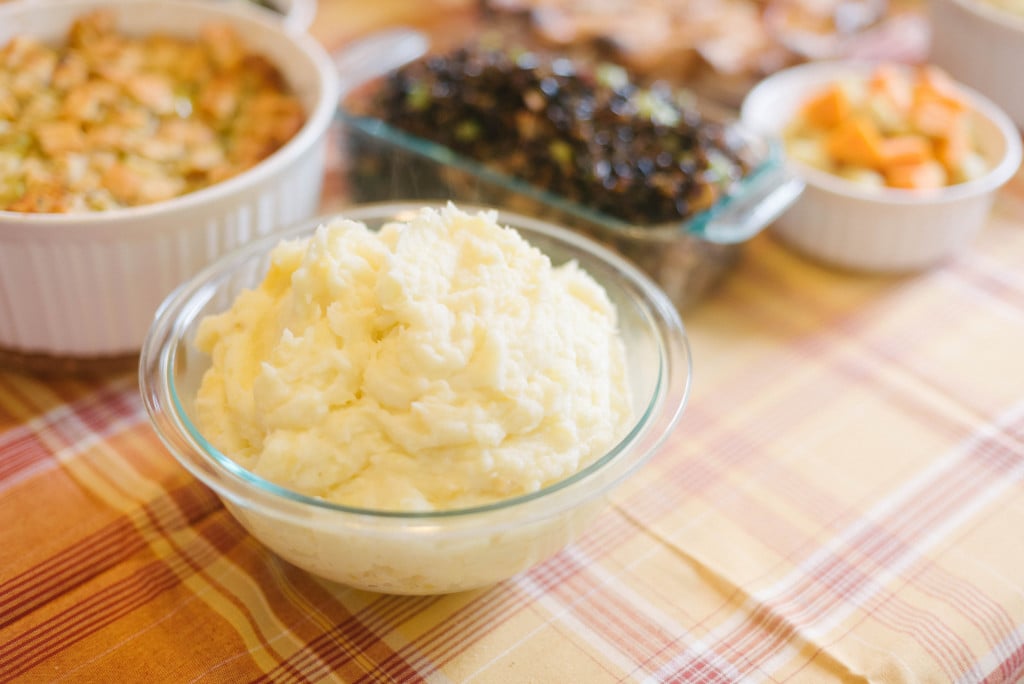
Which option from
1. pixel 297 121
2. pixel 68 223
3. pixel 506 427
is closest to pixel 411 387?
pixel 506 427

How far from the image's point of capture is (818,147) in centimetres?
225

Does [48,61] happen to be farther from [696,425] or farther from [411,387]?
[696,425]

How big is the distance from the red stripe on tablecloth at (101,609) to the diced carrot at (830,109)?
1645mm

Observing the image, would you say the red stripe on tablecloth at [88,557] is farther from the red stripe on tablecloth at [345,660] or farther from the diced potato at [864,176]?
the diced potato at [864,176]

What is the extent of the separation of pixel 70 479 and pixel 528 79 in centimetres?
119

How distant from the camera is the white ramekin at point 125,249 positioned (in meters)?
1.53

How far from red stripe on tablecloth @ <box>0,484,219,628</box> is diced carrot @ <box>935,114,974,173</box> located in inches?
68.3

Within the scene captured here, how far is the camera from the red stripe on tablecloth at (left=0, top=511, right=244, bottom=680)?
1.30 m

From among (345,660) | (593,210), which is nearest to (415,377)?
(345,660)

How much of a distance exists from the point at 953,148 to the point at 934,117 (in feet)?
0.32

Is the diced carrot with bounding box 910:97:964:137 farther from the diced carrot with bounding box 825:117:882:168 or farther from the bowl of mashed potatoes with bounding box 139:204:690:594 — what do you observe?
the bowl of mashed potatoes with bounding box 139:204:690:594

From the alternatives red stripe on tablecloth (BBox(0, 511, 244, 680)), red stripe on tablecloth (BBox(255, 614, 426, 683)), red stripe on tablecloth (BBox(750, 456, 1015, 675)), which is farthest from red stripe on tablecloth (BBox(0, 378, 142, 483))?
red stripe on tablecloth (BBox(750, 456, 1015, 675))

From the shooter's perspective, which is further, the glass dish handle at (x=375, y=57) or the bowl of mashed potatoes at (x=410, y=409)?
the glass dish handle at (x=375, y=57)

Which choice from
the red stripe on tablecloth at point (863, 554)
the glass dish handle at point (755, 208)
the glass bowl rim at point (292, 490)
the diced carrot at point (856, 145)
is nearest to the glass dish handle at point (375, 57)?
the glass bowl rim at point (292, 490)
